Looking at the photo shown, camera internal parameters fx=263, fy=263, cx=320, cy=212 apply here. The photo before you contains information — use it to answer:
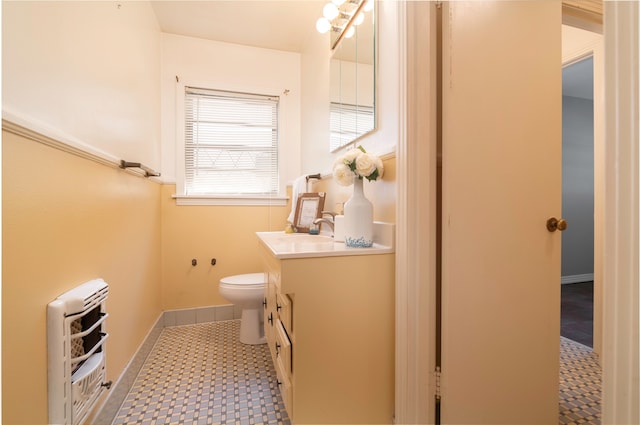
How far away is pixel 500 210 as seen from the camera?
3.52 feet

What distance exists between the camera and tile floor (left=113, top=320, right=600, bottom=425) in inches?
48.8

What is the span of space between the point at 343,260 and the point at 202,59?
228 cm

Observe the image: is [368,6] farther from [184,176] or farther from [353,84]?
[184,176]

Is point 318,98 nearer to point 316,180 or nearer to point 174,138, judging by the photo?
point 316,180

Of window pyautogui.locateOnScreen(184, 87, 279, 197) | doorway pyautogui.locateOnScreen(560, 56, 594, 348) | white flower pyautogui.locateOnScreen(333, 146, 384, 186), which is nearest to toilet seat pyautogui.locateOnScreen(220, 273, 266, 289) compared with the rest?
window pyautogui.locateOnScreen(184, 87, 279, 197)

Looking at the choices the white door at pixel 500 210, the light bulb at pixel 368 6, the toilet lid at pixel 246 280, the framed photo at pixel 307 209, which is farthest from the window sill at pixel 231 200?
the white door at pixel 500 210

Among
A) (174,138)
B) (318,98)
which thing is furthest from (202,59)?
(318,98)

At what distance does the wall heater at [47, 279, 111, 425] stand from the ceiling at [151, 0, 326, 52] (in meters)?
1.99

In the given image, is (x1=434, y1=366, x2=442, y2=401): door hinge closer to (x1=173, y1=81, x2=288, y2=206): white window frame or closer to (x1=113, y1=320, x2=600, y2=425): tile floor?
(x1=113, y1=320, x2=600, y2=425): tile floor

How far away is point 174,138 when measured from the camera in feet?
7.42

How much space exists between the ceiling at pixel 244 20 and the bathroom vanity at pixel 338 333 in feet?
6.18

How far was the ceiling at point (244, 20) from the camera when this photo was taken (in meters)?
1.91

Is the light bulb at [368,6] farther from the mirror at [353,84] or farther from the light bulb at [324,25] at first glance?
the light bulb at [324,25]

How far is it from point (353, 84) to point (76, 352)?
1.77m
